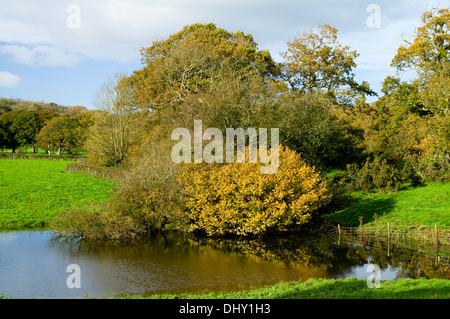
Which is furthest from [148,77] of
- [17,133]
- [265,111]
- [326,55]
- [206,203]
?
[17,133]

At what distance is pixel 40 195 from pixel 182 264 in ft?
52.9

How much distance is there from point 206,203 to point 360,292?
12085 mm

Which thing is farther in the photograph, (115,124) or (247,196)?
(115,124)

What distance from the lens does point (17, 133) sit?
258ft

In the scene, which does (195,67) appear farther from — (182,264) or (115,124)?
(182,264)

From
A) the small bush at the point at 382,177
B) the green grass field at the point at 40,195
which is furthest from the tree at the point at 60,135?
the small bush at the point at 382,177

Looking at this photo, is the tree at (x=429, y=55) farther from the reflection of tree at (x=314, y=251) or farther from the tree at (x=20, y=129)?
the tree at (x=20, y=129)

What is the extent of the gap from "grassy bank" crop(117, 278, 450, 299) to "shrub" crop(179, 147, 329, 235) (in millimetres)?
8743

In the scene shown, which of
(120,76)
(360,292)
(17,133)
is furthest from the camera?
(17,133)

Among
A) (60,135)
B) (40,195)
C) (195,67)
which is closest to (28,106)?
(60,135)

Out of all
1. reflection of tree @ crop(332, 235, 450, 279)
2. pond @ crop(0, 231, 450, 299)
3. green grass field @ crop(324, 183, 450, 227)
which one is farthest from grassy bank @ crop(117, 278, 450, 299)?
green grass field @ crop(324, 183, 450, 227)

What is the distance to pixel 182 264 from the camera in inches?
653
